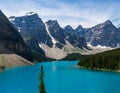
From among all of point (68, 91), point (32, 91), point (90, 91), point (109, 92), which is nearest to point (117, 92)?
point (109, 92)

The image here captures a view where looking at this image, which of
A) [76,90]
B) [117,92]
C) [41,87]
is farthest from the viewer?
[76,90]

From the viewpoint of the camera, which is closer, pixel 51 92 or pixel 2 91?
pixel 51 92

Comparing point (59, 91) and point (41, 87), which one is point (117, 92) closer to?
point (59, 91)

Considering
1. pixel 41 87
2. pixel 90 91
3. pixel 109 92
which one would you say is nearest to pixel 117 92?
pixel 109 92

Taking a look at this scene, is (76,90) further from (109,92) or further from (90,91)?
(109,92)

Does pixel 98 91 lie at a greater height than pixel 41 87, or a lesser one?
lesser

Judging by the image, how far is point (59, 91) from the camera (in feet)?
403

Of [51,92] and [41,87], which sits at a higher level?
[41,87]

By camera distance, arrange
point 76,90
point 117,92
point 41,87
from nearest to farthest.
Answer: point 41,87 < point 117,92 < point 76,90

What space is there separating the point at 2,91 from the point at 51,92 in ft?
82.2

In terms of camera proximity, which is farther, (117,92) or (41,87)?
(117,92)

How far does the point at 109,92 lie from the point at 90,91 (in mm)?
7673

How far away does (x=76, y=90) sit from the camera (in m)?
125

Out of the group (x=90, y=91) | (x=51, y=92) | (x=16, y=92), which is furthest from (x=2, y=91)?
(x=90, y=91)
